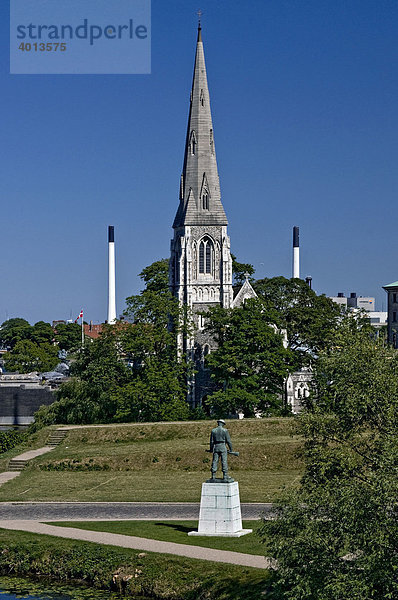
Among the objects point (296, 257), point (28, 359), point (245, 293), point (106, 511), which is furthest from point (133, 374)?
point (28, 359)

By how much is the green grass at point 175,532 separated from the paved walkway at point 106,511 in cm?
107

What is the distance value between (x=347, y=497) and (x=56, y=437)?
38936mm

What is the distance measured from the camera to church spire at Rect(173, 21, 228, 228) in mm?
92875

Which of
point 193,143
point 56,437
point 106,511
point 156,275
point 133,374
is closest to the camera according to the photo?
point 106,511

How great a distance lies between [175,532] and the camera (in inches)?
1359

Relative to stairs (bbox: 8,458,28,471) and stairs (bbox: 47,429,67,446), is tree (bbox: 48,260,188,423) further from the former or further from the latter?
stairs (bbox: 8,458,28,471)

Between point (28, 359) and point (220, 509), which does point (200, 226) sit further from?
point (28, 359)

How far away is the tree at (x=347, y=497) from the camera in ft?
72.9

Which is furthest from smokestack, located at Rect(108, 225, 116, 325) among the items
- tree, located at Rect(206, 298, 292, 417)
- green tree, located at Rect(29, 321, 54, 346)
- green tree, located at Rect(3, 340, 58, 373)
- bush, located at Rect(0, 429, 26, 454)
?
bush, located at Rect(0, 429, 26, 454)

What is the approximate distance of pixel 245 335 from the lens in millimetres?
74125

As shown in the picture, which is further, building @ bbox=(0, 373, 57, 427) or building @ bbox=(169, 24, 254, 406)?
building @ bbox=(0, 373, 57, 427)

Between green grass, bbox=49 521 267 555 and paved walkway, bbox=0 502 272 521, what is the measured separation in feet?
3.53

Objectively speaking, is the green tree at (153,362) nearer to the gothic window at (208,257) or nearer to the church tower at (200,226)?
the church tower at (200,226)

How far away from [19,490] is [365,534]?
1036 inches
